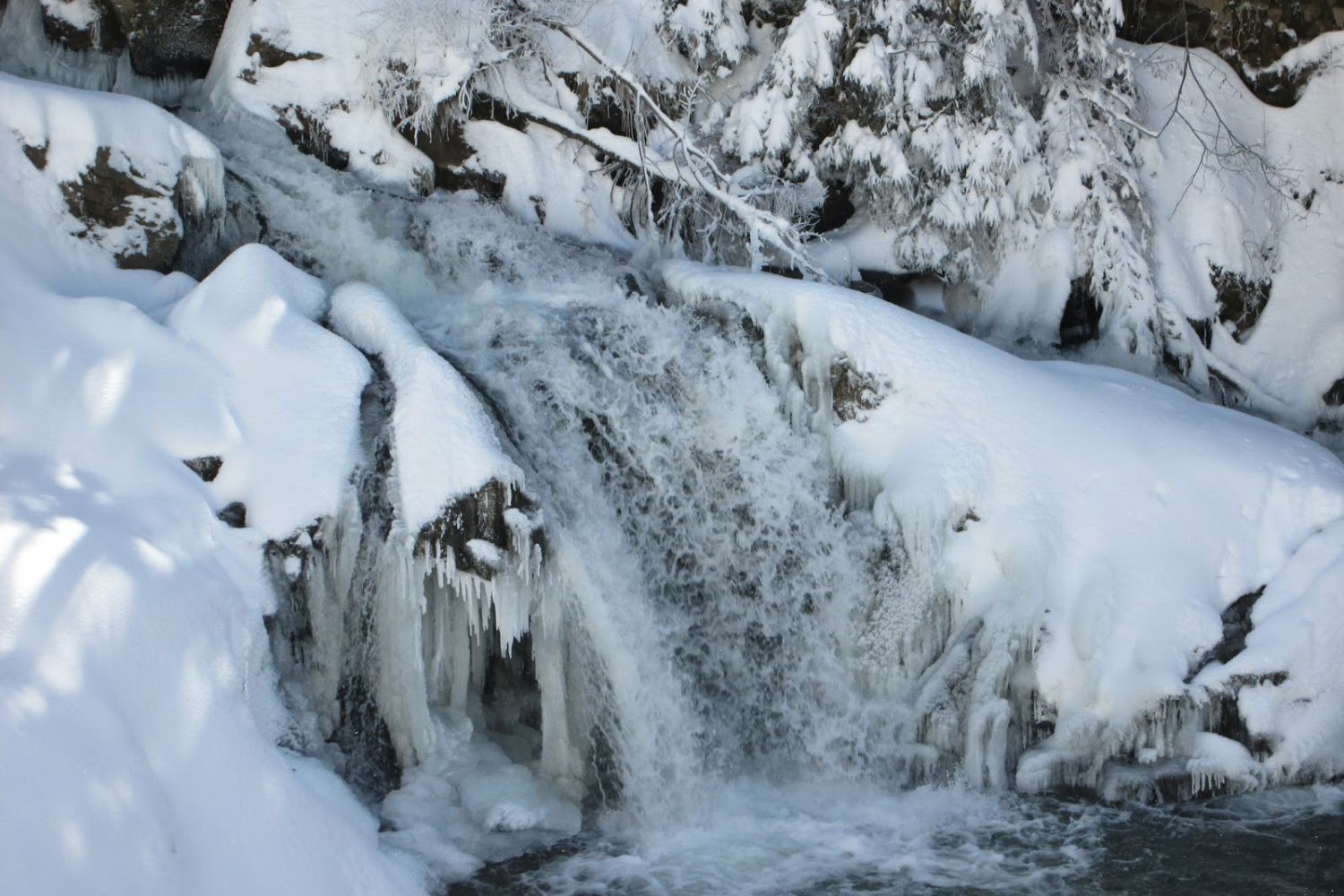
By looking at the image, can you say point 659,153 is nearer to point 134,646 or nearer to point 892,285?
point 892,285

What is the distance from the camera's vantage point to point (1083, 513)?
6863 millimetres

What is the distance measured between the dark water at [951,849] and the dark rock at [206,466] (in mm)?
2196

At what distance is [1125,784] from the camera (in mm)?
6367

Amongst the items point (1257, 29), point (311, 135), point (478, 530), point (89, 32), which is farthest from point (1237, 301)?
point (89, 32)

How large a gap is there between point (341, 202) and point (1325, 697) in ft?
21.4

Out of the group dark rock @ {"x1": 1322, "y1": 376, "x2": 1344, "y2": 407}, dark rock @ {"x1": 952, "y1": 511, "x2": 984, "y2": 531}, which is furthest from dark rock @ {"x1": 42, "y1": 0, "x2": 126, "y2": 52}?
dark rock @ {"x1": 1322, "y1": 376, "x2": 1344, "y2": 407}

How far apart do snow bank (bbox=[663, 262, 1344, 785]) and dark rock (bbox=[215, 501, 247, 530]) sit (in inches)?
128

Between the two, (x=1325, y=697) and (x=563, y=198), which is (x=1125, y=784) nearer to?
(x=1325, y=697)

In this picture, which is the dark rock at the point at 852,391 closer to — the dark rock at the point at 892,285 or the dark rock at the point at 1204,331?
the dark rock at the point at 892,285

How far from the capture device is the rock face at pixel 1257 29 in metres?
10.8

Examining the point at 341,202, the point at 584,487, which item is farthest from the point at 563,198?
the point at 584,487

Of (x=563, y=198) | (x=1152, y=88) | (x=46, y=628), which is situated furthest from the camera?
(x=1152, y=88)

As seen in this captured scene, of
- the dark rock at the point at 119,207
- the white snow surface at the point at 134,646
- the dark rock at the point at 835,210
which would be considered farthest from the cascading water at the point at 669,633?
the dark rock at the point at 835,210

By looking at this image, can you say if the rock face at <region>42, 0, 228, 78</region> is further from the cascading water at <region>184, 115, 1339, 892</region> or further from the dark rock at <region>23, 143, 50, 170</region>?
the dark rock at <region>23, 143, 50, 170</region>
